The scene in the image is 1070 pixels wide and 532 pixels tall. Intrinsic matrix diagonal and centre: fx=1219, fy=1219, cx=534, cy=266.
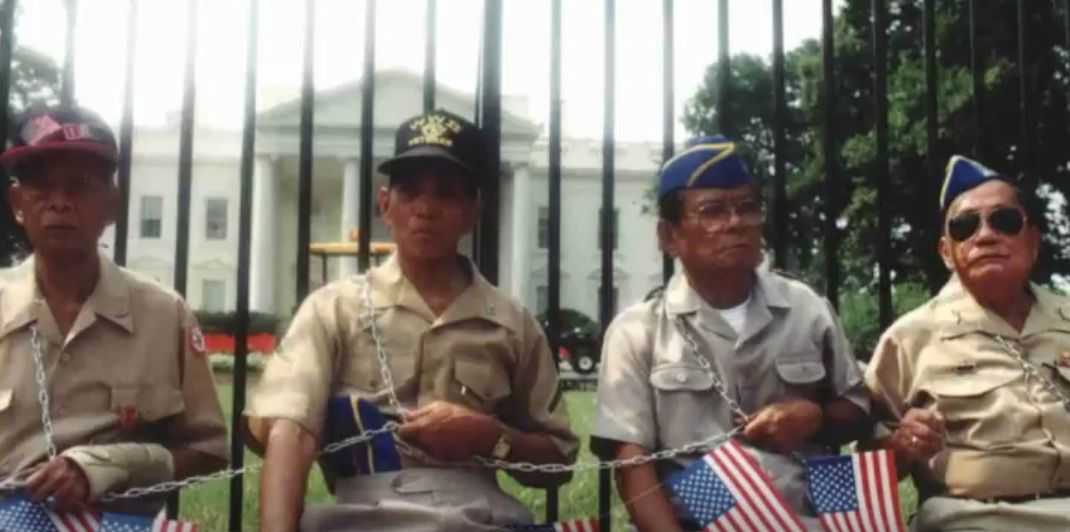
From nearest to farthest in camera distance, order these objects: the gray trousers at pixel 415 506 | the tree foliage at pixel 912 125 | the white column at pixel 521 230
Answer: the gray trousers at pixel 415 506 < the tree foliage at pixel 912 125 < the white column at pixel 521 230

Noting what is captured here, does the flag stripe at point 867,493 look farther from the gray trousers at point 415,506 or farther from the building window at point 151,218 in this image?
the building window at point 151,218

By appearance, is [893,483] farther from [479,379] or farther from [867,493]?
[479,379]

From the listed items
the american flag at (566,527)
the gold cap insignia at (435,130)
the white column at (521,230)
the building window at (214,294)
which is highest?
the white column at (521,230)

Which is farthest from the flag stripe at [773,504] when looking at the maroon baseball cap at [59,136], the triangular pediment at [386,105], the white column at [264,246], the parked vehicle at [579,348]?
the white column at [264,246]

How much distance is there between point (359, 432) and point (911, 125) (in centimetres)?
1313

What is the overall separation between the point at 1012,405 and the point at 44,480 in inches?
94.3

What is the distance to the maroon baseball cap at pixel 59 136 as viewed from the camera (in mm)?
2893

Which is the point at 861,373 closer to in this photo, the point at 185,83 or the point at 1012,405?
the point at 1012,405

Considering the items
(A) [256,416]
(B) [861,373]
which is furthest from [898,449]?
(A) [256,416]

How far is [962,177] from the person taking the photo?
3422mm

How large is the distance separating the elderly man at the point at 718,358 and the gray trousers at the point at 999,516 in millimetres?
308

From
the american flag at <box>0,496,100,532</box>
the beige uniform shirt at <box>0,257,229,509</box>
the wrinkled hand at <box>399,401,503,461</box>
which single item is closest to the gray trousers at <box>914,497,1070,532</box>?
the wrinkled hand at <box>399,401,503,461</box>

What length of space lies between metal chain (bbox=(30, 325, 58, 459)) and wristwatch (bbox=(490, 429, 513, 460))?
3.35 ft

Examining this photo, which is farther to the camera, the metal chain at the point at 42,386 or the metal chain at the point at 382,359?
the metal chain at the point at 382,359
